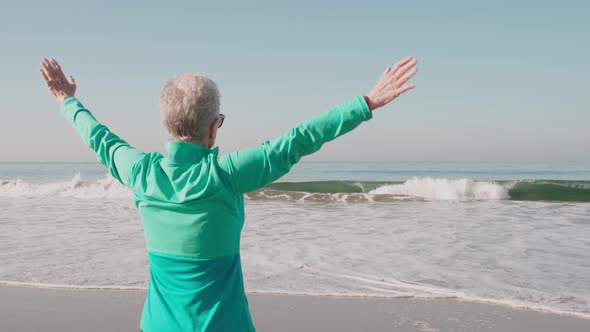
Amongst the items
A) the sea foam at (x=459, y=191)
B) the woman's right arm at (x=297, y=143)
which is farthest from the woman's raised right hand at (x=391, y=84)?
the sea foam at (x=459, y=191)

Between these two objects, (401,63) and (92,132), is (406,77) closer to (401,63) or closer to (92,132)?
(401,63)

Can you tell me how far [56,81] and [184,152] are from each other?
3.06 ft

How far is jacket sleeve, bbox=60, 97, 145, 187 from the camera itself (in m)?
1.94

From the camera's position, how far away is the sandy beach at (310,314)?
14.2 ft

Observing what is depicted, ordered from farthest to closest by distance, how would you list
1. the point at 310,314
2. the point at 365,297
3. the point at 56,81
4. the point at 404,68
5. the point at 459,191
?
1. the point at 459,191
2. the point at 365,297
3. the point at 310,314
4. the point at 56,81
5. the point at 404,68

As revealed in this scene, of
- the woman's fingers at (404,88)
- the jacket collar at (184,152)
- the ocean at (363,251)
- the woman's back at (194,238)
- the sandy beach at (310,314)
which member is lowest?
the ocean at (363,251)

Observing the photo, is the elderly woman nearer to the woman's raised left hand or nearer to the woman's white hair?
the woman's white hair

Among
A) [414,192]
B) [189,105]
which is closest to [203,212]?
[189,105]

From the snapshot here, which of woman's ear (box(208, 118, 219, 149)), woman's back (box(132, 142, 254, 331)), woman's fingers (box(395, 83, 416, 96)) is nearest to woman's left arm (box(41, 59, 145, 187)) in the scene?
woman's back (box(132, 142, 254, 331))

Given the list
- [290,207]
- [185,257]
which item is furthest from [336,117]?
[290,207]

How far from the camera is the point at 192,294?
5.92 feet

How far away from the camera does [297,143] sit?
1.66 metres

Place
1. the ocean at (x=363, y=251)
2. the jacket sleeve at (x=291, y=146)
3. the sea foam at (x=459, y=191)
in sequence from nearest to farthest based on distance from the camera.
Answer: the jacket sleeve at (x=291, y=146)
the ocean at (x=363, y=251)
the sea foam at (x=459, y=191)

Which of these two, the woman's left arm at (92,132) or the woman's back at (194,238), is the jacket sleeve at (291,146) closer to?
the woman's back at (194,238)
